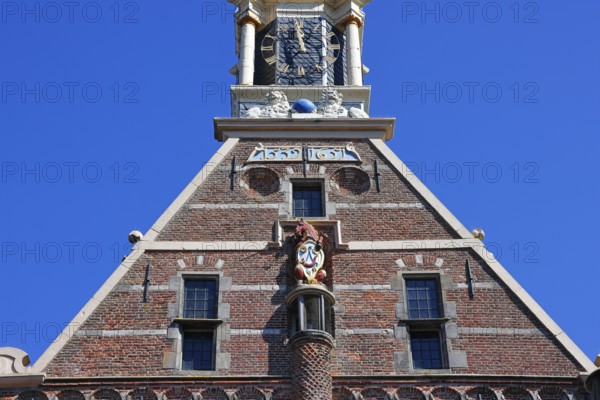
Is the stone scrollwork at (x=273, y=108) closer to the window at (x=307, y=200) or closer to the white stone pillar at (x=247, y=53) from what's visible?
A: the white stone pillar at (x=247, y=53)

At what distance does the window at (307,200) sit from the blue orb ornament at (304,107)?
2718mm

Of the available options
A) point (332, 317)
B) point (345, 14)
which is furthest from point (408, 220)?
point (345, 14)

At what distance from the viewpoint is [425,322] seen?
2148 centimetres

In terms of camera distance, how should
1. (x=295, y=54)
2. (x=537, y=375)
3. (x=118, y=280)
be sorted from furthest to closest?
1. (x=295, y=54)
2. (x=118, y=280)
3. (x=537, y=375)

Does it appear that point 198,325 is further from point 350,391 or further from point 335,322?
point 350,391

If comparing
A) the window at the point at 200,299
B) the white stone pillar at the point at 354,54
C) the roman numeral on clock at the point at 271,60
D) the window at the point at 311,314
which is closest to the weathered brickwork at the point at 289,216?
the window at the point at 200,299

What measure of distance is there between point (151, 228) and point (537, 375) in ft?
23.4

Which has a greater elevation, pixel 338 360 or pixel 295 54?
pixel 295 54

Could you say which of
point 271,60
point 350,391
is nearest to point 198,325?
point 350,391

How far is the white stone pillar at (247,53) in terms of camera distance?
95.3ft

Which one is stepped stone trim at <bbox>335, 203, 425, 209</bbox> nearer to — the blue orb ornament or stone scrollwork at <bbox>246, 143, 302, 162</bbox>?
stone scrollwork at <bbox>246, 143, 302, 162</bbox>

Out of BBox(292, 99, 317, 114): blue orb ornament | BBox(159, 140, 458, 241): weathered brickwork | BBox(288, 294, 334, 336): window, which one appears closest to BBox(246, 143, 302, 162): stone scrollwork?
BBox(159, 140, 458, 241): weathered brickwork

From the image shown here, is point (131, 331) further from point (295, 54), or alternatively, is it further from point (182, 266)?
point (295, 54)

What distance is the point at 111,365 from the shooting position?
816 inches
